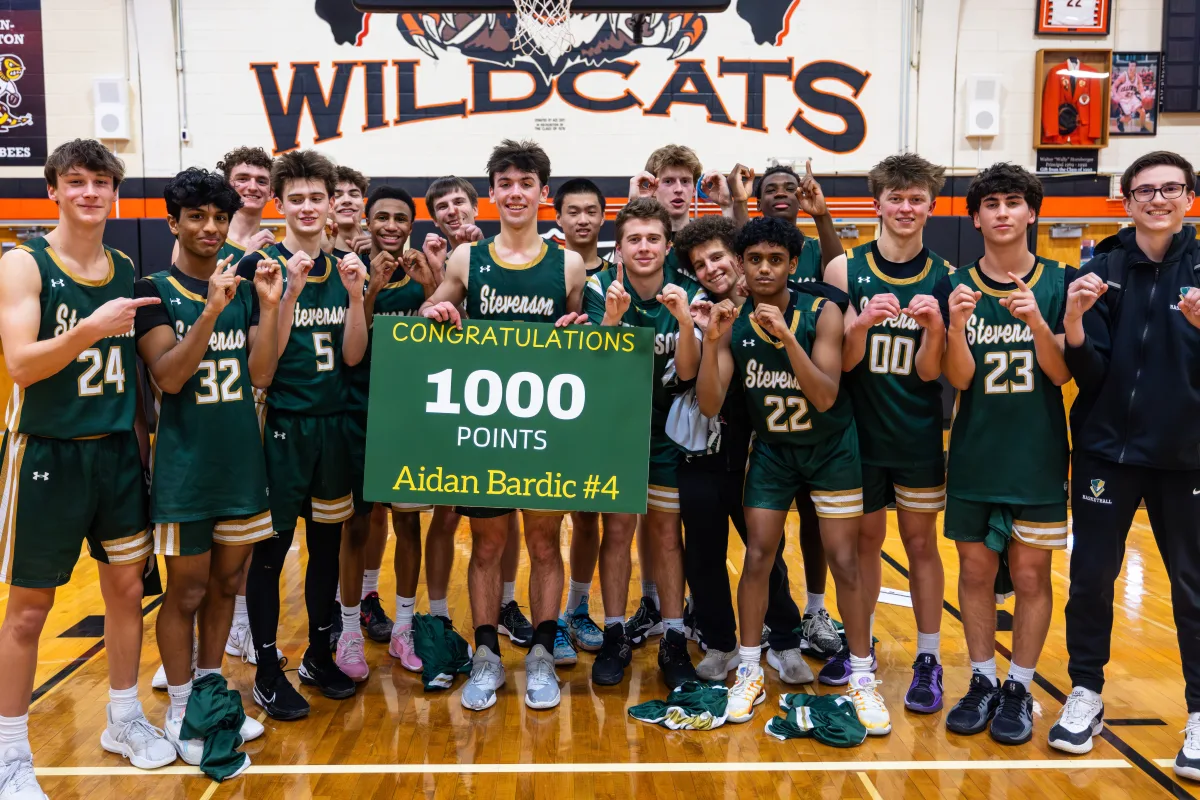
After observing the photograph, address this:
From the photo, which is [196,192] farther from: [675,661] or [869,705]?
[869,705]

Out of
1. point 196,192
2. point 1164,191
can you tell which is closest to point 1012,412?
point 1164,191

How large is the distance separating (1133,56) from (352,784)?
11.6 metres

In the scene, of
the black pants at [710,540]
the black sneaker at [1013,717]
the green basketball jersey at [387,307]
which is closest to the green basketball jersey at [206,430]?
the green basketball jersey at [387,307]

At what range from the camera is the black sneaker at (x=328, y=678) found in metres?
3.94

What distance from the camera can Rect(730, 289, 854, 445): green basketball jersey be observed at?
3676mm

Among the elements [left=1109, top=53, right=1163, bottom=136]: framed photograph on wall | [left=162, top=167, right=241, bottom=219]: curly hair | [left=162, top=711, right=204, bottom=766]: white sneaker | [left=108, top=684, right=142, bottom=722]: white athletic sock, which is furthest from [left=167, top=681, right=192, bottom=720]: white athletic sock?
[left=1109, top=53, right=1163, bottom=136]: framed photograph on wall

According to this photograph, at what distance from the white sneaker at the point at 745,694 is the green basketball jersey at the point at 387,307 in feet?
6.66

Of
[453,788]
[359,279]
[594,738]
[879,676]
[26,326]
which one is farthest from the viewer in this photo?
[879,676]

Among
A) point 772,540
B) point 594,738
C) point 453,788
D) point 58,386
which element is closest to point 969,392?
point 772,540

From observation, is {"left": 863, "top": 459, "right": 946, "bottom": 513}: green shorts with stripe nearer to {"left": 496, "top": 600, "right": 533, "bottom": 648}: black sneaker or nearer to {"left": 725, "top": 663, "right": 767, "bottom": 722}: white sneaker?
{"left": 725, "top": 663, "right": 767, "bottom": 722}: white sneaker

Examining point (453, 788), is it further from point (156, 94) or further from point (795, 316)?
point (156, 94)

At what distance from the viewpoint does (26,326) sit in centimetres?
295

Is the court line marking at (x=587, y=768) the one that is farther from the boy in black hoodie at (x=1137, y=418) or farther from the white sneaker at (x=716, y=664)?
the white sneaker at (x=716, y=664)

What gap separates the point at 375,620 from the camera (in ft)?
15.6
